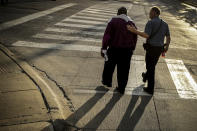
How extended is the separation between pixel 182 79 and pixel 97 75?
2.19 meters

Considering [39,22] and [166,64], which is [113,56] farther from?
[39,22]

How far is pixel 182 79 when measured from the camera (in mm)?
7254

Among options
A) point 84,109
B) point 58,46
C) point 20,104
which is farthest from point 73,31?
point 20,104

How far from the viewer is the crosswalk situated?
6.55 meters

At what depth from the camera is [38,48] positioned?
29.2 ft

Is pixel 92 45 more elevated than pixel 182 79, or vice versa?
pixel 92 45

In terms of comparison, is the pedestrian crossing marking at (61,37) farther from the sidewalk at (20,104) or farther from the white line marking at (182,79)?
the sidewalk at (20,104)

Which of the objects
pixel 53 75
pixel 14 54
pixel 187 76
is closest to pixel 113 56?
pixel 53 75

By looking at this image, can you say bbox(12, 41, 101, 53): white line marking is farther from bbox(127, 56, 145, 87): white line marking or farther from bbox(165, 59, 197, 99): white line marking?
bbox(165, 59, 197, 99): white line marking

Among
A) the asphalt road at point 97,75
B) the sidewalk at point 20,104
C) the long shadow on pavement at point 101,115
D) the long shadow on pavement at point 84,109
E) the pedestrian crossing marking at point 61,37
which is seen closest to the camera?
the sidewalk at point 20,104

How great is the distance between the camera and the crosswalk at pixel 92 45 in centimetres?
655

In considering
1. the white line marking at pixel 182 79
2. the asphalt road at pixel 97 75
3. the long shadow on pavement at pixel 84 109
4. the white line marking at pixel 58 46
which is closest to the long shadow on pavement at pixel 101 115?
the asphalt road at pixel 97 75

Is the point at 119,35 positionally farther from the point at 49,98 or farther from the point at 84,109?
the point at 49,98

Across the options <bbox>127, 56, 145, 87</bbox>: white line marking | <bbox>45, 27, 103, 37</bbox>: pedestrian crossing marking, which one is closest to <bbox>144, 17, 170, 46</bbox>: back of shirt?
<bbox>127, 56, 145, 87</bbox>: white line marking
